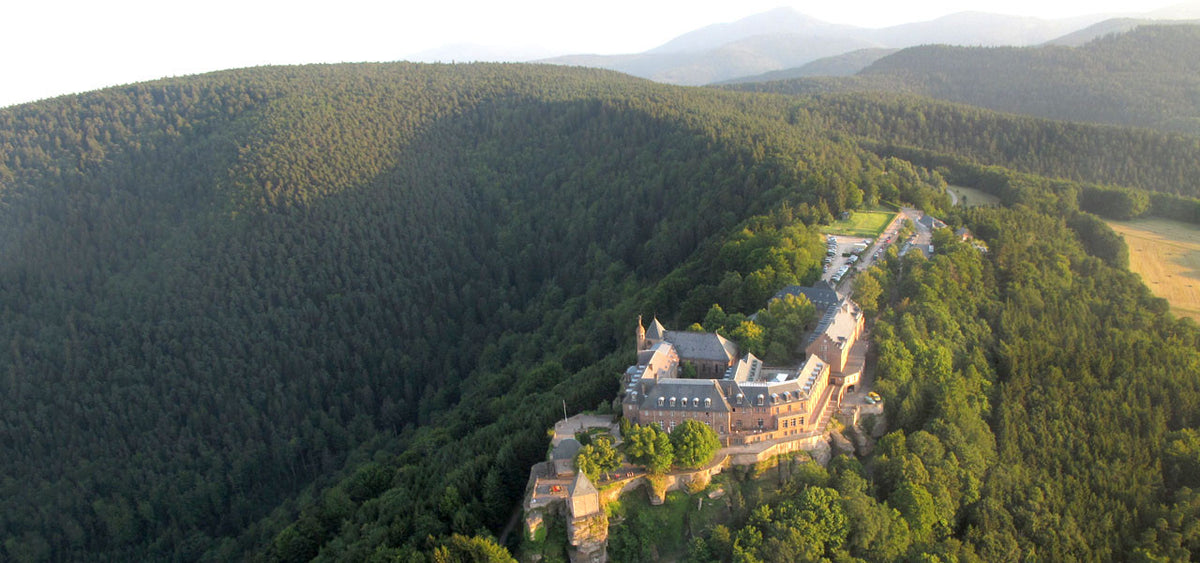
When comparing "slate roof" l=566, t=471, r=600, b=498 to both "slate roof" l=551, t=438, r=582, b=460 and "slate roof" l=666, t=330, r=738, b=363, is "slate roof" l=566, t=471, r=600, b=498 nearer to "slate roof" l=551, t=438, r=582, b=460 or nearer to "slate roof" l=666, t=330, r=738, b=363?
"slate roof" l=551, t=438, r=582, b=460

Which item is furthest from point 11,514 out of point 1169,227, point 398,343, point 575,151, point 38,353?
point 1169,227

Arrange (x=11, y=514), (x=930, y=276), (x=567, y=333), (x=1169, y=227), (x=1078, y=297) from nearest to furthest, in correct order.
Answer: (x=930, y=276) → (x=1078, y=297) → (x=11, y=514) → (x=567, y=333) → (x=1169, y=227)

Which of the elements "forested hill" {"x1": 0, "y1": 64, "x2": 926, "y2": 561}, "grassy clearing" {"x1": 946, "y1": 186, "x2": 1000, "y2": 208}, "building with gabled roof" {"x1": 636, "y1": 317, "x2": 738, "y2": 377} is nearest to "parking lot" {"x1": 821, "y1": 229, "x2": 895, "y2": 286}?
"forested hill" {"x1": 0, "y1": 64, "x2": 926, "y2": 561}

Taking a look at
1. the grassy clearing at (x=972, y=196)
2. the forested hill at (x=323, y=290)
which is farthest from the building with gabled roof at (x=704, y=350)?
the grassy clearing at (x=972, y=196)

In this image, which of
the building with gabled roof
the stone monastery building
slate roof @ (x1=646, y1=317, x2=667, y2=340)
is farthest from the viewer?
slate roof @ (x1=646, y1=317, x2=667, y2=340)

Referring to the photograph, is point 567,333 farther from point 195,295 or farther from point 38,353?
point 38,353

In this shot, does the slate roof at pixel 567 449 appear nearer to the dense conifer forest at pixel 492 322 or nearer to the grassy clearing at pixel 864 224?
the dense conifer forest at pixel 492 322

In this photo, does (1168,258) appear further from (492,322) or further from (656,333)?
(492,322)
